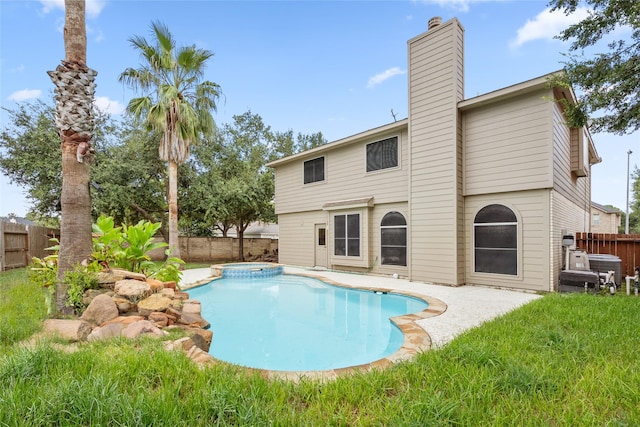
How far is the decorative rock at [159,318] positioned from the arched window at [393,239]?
6839 mm

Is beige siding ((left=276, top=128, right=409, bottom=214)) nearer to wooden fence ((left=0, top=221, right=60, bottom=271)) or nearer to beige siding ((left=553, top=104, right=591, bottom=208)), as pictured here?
beige siding ((left=553, top=104, right=591, bottom=208))

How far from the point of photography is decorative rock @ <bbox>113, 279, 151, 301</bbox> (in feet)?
13.8

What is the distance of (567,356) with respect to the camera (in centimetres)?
264

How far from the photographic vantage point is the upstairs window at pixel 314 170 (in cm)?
1173

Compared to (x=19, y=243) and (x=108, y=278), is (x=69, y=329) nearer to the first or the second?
(x=108, y=278)

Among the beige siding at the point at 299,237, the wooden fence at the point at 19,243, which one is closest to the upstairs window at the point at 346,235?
the beige siding at the point at 299,237

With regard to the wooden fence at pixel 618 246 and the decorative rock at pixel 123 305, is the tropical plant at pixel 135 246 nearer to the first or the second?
the decorative rock at pixel 123 305

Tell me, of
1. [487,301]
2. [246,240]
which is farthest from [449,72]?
[246,240]

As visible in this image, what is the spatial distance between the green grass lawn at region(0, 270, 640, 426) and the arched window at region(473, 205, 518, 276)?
4.29 meters

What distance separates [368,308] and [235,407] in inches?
180

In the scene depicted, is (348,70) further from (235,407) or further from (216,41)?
(235,407)

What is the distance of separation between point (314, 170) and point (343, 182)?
1.69 metres

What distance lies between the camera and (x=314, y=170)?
12039mm

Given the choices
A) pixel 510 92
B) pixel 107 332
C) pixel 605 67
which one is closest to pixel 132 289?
pixel 107 332
